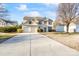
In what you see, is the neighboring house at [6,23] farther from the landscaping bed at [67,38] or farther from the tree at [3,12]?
the landscaping bed at [67,38]

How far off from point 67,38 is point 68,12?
1.16ft

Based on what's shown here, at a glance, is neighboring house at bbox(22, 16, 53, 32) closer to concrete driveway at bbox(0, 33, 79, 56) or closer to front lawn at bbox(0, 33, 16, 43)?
concrete driveway at bbox(0, 33, 79, 56)

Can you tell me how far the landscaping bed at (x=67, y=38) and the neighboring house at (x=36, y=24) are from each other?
9cm

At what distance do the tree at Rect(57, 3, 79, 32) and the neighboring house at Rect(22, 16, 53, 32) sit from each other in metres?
0.17

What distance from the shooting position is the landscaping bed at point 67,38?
9.92ft

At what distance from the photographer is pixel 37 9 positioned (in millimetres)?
3012

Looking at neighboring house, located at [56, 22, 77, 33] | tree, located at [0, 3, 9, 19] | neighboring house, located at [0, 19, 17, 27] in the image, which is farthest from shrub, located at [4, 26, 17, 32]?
neighboring house, located at [56, 22, 77, 33]

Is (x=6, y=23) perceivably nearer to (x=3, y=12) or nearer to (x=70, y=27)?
(x=3, y=12)

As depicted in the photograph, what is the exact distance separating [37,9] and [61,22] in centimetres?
38

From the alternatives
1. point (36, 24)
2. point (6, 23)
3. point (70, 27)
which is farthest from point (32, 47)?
point (70, 27)

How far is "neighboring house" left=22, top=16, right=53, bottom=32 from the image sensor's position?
3.05 meters

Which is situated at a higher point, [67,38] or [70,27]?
[70,27]

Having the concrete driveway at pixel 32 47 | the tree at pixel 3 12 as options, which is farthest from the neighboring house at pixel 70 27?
the tree at pixel 3 12

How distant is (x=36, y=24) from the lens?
309 cm
